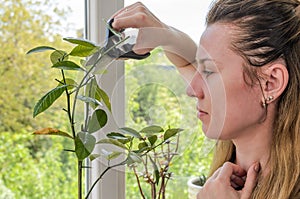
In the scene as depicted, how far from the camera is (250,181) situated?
129cm

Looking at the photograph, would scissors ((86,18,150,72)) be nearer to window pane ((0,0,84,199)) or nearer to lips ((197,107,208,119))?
lips ((197,107,208,119))

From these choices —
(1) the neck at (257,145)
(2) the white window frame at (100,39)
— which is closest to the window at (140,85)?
(2) the white window frame at (100,39)

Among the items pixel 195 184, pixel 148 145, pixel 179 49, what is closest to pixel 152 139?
pixel 148 145

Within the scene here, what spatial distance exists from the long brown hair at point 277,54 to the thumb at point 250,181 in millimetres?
16

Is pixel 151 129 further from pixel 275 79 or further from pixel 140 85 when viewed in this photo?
pixel 275 79

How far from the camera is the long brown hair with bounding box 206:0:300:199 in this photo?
1229 mm

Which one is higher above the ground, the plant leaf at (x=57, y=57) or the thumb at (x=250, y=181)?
the plant leaf at (x=57, y=57)

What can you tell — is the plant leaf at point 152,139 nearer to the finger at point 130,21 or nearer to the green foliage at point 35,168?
the finger at point 130,21

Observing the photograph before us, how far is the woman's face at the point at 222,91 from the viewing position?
1.20 metres

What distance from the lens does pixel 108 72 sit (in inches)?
44.8

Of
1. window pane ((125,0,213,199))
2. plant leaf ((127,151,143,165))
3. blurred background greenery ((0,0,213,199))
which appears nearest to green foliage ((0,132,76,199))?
blurred background greenery ((0,0,213,199))

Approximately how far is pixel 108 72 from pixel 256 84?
334 millimetres

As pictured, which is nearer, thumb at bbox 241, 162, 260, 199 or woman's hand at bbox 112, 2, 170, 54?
woman's hand at bbox 112, 2, 170, 54

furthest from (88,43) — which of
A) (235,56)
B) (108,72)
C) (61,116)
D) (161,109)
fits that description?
(61,116)
